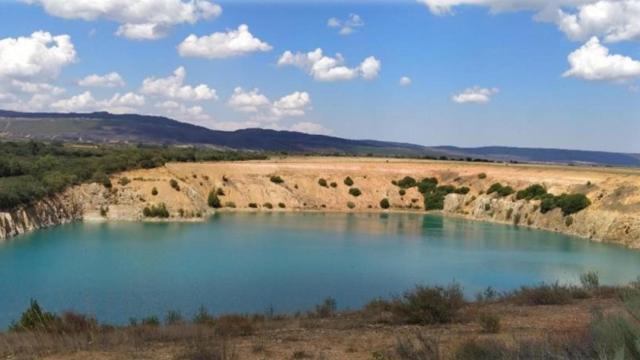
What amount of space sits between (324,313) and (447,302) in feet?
9.86

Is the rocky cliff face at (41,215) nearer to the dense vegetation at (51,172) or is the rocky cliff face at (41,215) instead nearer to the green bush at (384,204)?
the dense vegetation at (51,172)

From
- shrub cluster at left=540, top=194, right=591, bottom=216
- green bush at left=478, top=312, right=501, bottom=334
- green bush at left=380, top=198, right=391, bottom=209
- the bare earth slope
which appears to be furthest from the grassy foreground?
green bush at left=380, top=198, right=391, bottom=209

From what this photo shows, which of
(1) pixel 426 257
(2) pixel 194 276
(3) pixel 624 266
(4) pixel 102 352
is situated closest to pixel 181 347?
(4) pixel 102 352

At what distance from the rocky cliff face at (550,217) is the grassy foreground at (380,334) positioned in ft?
110

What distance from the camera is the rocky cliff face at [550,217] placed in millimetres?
46375

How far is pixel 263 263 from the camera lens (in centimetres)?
3288

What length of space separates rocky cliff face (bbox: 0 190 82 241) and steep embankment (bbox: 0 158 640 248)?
93cm

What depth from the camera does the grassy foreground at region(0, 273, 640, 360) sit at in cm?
840

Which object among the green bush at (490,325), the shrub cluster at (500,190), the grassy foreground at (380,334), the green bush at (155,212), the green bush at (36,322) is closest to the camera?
the grassy foreground at (380,334)

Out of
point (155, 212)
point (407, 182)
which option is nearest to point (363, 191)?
point (407, 182)

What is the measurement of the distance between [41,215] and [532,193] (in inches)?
1563

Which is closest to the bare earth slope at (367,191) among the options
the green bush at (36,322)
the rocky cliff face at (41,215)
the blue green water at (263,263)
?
the rocky cliff face at (41,215)

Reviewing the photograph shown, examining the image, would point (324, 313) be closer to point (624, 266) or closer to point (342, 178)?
point (624, 266)

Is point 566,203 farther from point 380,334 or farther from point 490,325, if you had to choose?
point 380,334
